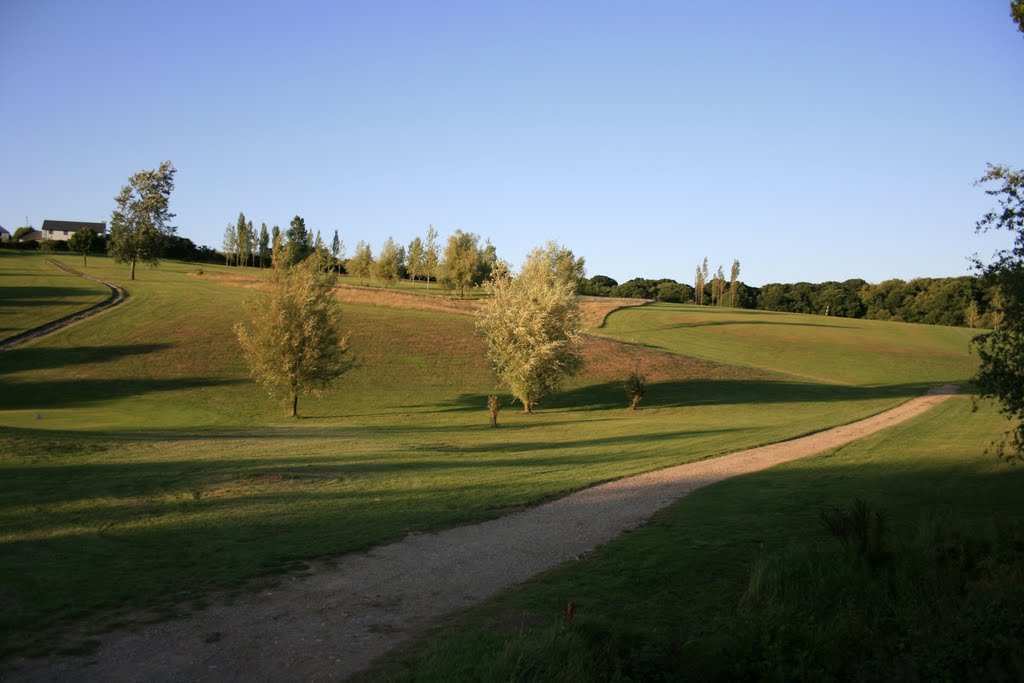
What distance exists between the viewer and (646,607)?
9414 mm

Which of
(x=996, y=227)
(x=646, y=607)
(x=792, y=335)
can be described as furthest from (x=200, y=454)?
(x=792, y=335)

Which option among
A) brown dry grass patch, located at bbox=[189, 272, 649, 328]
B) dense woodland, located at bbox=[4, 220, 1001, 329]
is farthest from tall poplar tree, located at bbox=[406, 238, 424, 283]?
brown dry grass patch, located at bbox=[189, 272, 649, 328]

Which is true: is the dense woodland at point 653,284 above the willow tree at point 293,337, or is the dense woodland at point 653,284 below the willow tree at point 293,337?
above

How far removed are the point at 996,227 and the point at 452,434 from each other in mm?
A: 21177

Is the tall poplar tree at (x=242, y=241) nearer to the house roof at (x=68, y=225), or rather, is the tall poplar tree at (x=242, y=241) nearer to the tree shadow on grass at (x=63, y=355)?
the house roof at (x=68, y=225)

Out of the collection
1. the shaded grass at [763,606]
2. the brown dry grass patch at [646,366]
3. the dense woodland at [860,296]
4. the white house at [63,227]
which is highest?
the white house at [63,227]

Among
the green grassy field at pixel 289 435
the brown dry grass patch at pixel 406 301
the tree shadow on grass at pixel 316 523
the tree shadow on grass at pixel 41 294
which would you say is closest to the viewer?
the tree shadow on grass at pixel 316 523

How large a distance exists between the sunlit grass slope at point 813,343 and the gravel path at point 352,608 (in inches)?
1926

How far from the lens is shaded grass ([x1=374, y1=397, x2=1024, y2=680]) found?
296 inches

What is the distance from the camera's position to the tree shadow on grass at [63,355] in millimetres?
41812

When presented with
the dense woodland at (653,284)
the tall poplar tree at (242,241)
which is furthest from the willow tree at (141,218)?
the tall poplar tree at (242,241)

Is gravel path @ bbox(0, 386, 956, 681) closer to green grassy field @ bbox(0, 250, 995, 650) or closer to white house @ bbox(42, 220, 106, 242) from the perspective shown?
green grassy field @ bbox(0, 250, 995, 650)

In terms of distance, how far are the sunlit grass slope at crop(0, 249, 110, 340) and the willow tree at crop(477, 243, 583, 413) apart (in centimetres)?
3350

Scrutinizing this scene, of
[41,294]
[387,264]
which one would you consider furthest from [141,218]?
[387,264]
